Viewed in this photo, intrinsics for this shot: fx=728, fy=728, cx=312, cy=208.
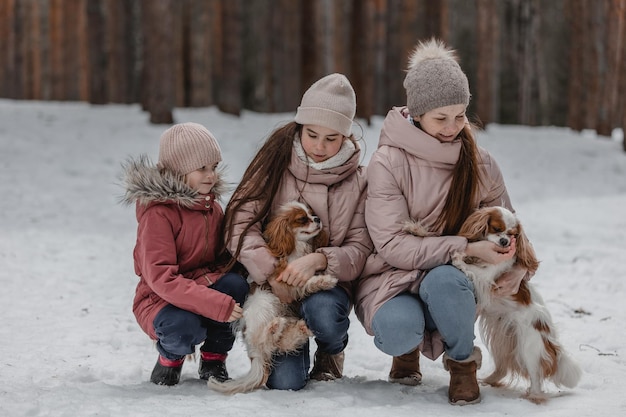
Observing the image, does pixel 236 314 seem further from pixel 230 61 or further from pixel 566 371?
pixel 230 61

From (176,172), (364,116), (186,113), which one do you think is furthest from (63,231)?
(364,116)

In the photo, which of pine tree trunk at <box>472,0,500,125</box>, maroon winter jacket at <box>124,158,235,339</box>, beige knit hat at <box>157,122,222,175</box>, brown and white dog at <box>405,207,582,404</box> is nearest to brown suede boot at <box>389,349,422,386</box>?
brown and white dog at <box>405,207,582,404</box>

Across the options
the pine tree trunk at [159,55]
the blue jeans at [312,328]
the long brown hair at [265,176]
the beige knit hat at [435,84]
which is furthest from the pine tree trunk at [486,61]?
the blue jeans at [312,328]

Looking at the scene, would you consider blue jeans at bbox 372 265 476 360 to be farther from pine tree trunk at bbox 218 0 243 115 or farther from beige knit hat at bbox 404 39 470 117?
pine tree trunk at bbox 218 0 243 115

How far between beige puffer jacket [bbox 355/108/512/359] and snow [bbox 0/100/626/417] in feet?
1.65

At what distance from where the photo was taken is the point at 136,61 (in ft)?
50.2

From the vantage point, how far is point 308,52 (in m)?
12.0

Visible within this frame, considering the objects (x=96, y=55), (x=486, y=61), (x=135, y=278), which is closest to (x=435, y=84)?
(x=135, y=278)

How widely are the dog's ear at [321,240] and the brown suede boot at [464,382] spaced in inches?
32.4

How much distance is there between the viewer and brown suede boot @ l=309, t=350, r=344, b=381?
3.75 meters

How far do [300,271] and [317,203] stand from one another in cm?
40

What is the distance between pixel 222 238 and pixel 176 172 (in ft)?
1.34

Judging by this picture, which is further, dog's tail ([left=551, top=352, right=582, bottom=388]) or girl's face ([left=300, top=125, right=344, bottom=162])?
girl's face ([left=300, top=125, right=344, bottom=162])

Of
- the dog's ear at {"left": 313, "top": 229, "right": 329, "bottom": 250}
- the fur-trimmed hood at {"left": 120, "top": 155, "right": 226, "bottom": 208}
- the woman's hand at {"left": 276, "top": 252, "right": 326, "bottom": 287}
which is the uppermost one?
the fur-trimmed hood at {"left": 120, "top": 155, "right": 226, "bottom": 208}
